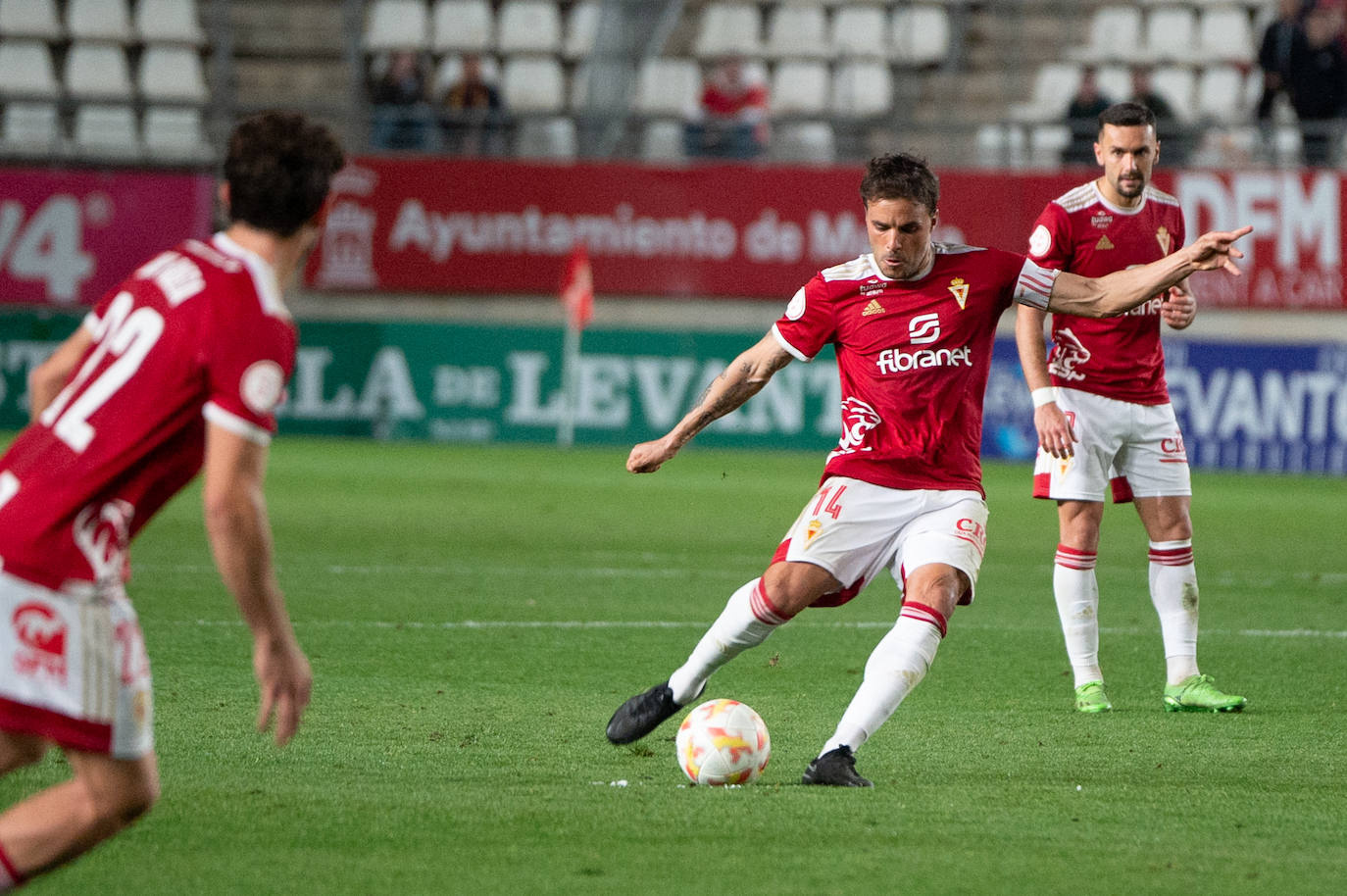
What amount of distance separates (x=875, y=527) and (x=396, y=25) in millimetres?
19739

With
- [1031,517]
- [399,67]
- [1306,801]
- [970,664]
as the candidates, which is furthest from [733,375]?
[399,67]

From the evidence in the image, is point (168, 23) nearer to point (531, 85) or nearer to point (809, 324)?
point (531, 85)

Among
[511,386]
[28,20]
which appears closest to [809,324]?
[511,386]

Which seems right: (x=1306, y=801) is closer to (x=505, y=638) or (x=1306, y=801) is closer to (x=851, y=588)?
(x=851, y=588)

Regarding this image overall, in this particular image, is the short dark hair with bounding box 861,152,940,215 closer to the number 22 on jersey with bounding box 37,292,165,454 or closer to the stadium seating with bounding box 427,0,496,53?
the number 22 on jersey with bounding box 37,292,165,454

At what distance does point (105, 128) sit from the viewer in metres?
22.0

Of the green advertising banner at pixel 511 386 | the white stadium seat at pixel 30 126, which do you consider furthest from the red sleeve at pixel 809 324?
the white stadium seat at pixel 30 126

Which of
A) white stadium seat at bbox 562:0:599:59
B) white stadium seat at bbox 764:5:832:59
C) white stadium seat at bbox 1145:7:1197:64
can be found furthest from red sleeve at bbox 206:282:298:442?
white stadium seat at bbox 1145:7:1197:64

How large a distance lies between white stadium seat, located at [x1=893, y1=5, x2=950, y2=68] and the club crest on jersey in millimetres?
19125

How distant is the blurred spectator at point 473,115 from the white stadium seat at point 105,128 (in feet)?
12.3

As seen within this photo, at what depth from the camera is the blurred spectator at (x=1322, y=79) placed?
2114 centimetres

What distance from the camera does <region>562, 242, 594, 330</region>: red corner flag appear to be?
21281 millimetres

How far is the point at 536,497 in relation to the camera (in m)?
15.6

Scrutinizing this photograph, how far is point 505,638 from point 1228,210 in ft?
49.4
